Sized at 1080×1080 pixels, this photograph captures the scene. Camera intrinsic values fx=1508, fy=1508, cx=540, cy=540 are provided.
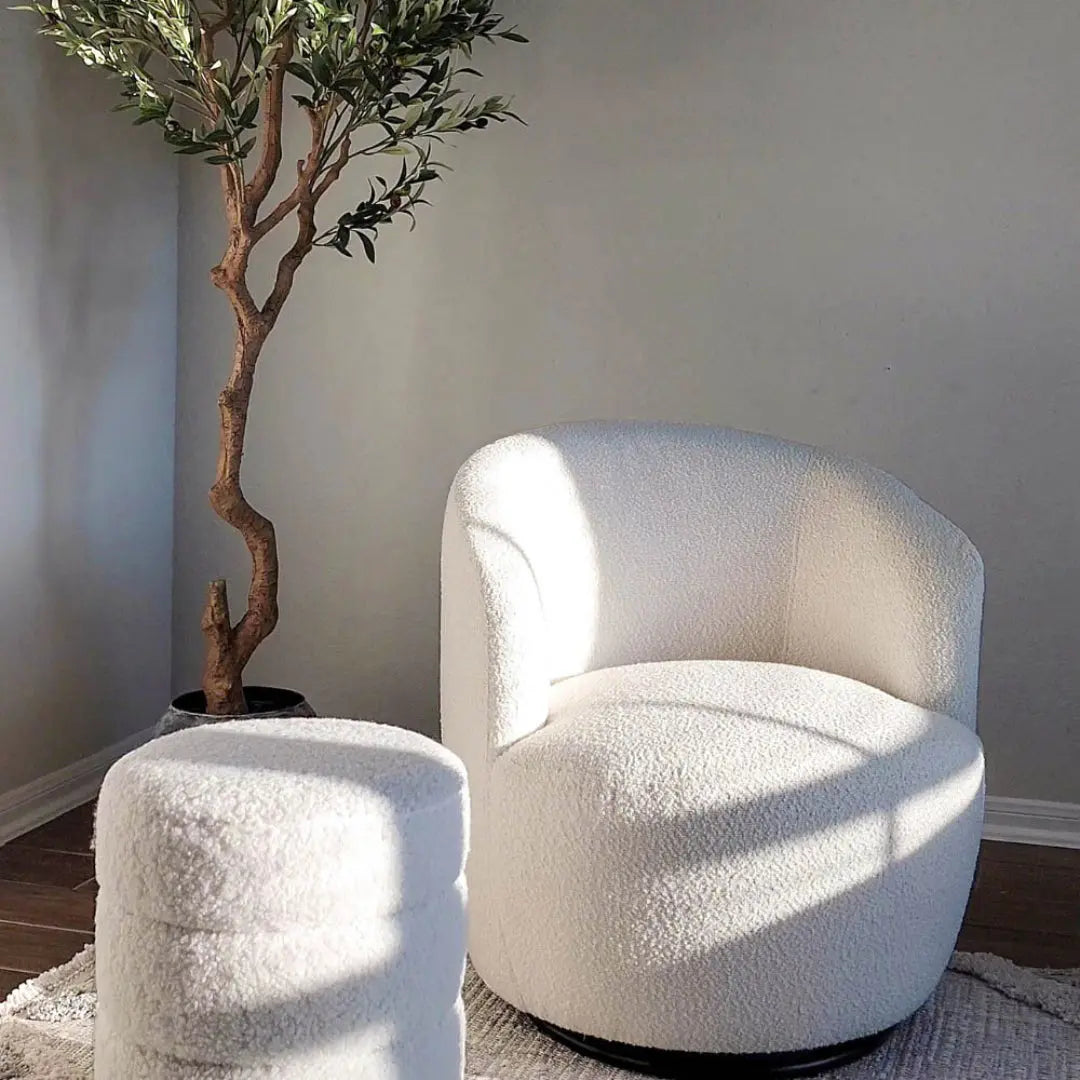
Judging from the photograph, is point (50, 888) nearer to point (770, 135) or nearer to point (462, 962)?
point (462, 962)

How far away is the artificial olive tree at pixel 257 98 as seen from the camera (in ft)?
7.69

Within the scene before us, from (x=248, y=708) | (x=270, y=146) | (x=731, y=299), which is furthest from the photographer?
(x=731, y=299)

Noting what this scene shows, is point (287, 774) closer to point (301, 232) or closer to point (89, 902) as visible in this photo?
point (89, 902)

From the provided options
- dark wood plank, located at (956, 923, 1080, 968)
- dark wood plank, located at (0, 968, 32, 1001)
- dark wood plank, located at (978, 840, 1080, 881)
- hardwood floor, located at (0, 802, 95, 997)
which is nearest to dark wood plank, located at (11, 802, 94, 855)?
hardwood floor, located at (0, 802, 95, 997)

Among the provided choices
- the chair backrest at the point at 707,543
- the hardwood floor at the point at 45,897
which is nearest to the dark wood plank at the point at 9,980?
the hardwood floor at the point at 45,897

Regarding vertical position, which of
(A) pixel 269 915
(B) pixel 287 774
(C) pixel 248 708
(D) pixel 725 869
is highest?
(B) pixel 287 774

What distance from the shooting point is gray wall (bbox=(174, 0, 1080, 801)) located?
2805 mm

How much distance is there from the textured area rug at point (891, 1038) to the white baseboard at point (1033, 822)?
2.33 ft

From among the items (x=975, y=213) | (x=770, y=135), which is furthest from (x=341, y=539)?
(x=975, y=213)

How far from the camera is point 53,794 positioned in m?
2.85

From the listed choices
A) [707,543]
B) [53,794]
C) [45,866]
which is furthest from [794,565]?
[53,794]

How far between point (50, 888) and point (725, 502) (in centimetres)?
127

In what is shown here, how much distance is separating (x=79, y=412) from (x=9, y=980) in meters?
1.16

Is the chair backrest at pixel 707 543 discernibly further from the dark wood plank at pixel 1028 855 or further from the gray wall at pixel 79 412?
the gray wall at pixel 79 412
